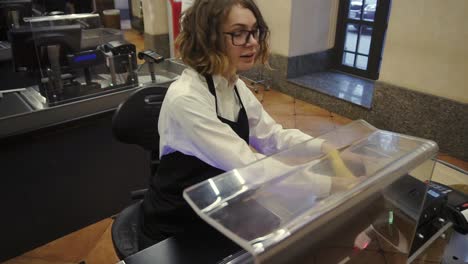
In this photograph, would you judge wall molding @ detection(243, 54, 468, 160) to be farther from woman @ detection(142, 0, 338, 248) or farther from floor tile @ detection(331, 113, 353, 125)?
woman @ detection(142, 0, 338, 248)

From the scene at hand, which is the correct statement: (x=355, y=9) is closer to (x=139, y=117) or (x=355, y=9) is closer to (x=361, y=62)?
(x=361, y=62)

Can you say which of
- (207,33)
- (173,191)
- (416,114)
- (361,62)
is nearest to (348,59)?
(361,62)

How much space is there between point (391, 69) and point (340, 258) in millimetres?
2525

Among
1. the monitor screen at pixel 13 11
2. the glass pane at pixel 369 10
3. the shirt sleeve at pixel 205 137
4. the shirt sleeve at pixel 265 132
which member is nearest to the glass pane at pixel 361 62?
the glass pane at pixel 369 10

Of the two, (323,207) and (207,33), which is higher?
(207,33)

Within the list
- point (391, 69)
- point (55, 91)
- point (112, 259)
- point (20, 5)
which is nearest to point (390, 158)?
point (112, 259)

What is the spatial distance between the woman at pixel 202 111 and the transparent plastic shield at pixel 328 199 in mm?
306

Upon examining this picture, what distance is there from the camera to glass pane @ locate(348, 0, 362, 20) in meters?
3.61

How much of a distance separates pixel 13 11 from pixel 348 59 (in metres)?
3.40

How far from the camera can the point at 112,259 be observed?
1.88 m

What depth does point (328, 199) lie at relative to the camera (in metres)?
0.57

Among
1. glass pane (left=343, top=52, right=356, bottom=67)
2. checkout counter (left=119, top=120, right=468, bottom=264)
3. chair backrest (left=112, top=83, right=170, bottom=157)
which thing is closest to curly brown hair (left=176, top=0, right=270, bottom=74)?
chair backrest (left=112, top=83, right=170, bottom=157)

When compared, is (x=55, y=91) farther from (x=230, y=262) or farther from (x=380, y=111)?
(x=380, y=111)

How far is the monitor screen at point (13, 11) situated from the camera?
→ 10.8ft
